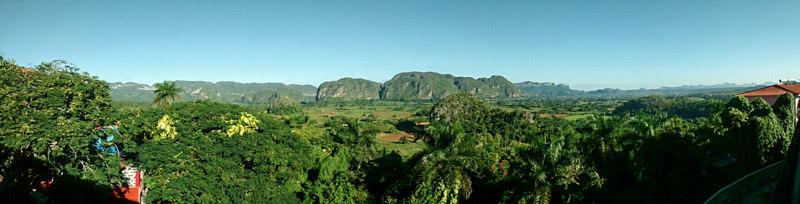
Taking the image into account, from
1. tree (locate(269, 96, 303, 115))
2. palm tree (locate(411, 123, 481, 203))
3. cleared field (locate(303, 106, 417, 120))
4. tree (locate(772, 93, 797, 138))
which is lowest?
cleared field (locate(303, 106, 417, 120))

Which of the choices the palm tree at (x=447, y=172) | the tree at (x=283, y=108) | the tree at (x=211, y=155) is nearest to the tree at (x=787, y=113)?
the palm tree at (x=447, y=172)

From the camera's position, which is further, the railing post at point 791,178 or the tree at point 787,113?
the tree at point 787,113

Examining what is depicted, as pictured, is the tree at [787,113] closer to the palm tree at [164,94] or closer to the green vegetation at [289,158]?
the green vegetation at [289,158]

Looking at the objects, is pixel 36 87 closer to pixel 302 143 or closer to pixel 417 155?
pixel 302 143

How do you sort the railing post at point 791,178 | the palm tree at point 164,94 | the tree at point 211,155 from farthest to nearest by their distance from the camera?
the palm tree at point 164,94
the tree at point 211,155
the railing post at point 791,178

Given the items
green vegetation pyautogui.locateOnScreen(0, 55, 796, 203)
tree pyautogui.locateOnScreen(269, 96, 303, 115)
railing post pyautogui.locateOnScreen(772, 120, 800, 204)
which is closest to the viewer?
railing post pyautogui.locateOnScreen(772, 120, 800, 204)

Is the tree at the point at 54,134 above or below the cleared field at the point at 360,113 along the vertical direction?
above

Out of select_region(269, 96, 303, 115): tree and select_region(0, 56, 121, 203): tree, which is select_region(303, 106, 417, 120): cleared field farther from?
select_region(0, 56, 121, 203): tree

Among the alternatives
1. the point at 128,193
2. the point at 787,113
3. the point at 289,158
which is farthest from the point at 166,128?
the point at 787,113

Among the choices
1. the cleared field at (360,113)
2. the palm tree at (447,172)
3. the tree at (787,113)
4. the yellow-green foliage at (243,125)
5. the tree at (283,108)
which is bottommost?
the cleared field at (360,113)

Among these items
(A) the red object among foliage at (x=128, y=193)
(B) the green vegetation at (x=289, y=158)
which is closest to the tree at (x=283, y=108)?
(A) the red object among foliage at (x=128, y=193)

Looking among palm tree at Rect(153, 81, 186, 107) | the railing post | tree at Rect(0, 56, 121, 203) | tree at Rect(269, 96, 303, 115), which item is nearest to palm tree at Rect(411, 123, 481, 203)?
the railing post

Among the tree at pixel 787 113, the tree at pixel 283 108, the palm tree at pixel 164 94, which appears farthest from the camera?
the tree at pixel 283 108

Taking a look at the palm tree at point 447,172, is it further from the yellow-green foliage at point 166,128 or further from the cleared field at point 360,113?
the cleared field at point 360,113
